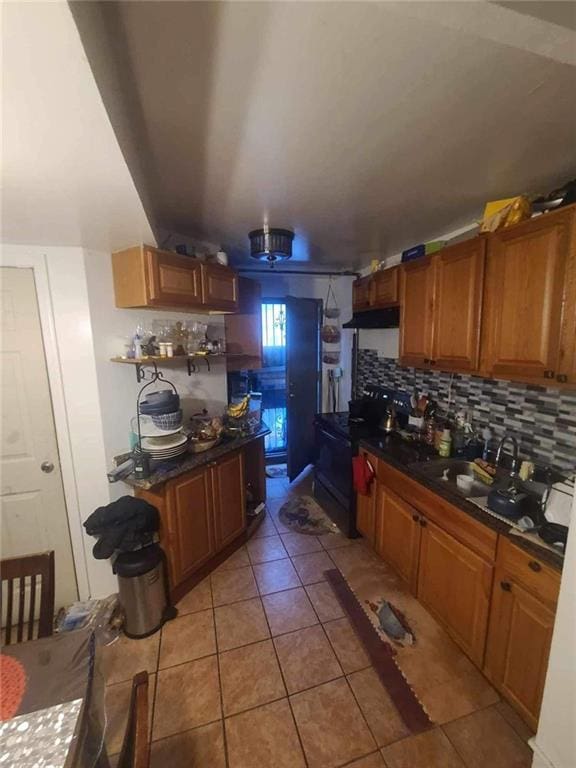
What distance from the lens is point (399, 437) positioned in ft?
8.06

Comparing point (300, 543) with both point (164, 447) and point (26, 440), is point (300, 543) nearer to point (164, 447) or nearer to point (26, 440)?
point (164, 447)

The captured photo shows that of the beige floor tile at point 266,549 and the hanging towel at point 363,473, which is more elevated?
the hanging towel at point 363,473

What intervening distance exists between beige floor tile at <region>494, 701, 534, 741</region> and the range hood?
7.15ft

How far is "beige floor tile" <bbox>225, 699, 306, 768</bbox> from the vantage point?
4.10ft

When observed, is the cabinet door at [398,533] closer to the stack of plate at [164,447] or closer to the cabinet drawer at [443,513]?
the cabinet drawer at [443,513]

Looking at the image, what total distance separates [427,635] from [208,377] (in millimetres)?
2233

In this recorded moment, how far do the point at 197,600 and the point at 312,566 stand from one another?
0.82 meters

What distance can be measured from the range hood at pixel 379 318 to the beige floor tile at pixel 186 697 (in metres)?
2.42

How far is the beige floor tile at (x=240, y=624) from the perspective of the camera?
5.78 ft

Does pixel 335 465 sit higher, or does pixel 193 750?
pixel 335 465

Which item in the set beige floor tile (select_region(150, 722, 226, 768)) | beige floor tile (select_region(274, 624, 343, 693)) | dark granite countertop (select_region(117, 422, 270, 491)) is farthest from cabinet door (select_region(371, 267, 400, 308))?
beige floor tile (select_region(150, 722, 226, 768))

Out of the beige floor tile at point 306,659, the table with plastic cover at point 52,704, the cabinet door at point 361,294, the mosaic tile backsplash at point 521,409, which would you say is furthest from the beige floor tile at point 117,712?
the cabinet door at point 361,294

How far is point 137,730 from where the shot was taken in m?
0.65

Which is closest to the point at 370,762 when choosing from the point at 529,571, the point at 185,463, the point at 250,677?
the point at 250,677
